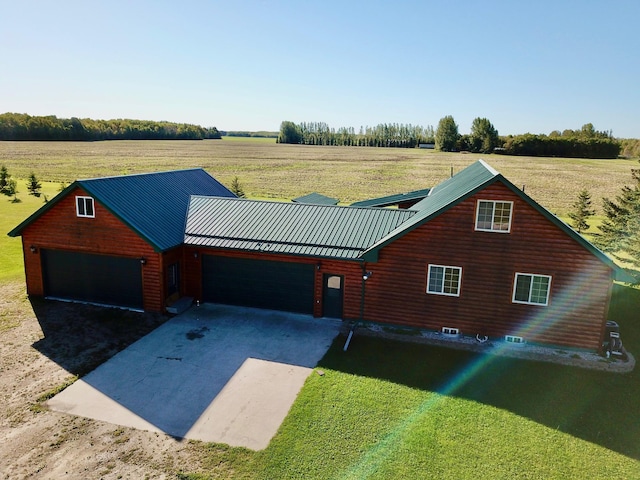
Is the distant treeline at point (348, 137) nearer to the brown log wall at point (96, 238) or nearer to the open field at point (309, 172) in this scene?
the open field at point (309, 172)

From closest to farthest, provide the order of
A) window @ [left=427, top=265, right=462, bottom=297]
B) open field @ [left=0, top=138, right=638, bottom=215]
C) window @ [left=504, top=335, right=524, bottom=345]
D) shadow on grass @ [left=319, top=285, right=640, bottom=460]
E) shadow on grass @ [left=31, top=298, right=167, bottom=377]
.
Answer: shadow on grass @ [left=319, top=285, right=640, bottom=460] → shadow on grass @ [left=31, top=298, right=167, bottom=377] → window @ [left=504, top=335, right=524, bottom=345] → window @ [left=427, top=265, right=462, bottom=297] → open field @ [left=0, top=138, right=638, bottom=215]

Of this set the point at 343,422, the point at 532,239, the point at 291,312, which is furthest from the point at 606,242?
the point at 343,422

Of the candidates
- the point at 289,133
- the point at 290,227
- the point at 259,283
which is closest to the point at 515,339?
the point at 290,227

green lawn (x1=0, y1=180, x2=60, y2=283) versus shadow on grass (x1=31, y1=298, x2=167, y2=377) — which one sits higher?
green lawn (x1=0, y1=180, x2=60, y2=283)

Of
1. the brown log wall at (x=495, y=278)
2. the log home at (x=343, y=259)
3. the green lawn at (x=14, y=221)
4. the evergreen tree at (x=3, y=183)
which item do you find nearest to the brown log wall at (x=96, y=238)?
the log home at (x=343, y=259)

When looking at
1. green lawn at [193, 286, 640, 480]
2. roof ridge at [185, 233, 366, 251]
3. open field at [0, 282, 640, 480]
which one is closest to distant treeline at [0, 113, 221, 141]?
roof ridge at [185, 233, 366, 251]

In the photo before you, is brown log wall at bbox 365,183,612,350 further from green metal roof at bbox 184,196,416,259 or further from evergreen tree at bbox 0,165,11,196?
evergreen tree at bbox 0,165,11,196

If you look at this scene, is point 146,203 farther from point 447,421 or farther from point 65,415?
point 447,421

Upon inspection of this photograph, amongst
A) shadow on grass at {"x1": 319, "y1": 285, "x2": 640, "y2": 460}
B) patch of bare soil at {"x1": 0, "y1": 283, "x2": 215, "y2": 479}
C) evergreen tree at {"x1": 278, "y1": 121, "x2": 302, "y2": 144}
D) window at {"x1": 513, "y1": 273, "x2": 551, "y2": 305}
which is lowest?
patch of bare soil at {"x1": 0, "y1": 283, "x2": 215, "y2": 479}

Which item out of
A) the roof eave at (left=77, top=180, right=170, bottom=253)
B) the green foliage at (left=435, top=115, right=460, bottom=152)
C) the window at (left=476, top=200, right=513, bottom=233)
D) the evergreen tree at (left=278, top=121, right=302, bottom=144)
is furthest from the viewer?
the evergreen tree at (left=278, top=121, right=302, bottom=144)
